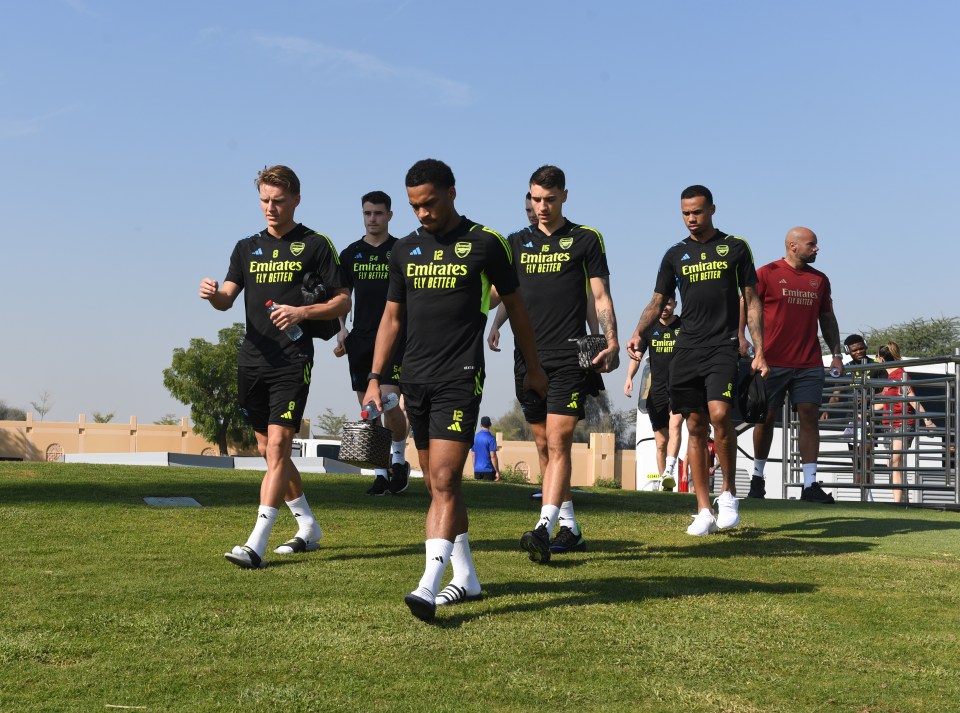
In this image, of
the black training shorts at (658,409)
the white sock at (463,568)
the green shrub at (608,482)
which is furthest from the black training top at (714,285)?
the green shrub at (608,482)

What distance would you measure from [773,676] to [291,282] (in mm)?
3941

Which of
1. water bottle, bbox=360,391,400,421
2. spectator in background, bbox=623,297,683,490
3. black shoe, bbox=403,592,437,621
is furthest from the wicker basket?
spectator in background, bbox=623,297,683,490

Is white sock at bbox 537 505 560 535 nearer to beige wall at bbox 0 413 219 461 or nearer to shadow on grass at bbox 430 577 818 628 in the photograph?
shadow on grass at bbox 430 577 818 628

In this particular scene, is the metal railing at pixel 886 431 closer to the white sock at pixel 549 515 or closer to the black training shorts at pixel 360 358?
the black training shorts at pixel 360 358

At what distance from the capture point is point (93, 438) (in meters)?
85.1

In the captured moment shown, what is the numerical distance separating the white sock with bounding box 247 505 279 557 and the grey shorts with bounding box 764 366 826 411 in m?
6.26

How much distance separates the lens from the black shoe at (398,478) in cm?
1023

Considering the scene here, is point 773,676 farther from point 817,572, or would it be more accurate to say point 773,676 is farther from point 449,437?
point 817,572

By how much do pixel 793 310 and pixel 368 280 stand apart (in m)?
4.35

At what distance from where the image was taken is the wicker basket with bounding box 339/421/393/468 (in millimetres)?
6121

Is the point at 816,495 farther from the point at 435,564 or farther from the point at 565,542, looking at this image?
the point at 435,564

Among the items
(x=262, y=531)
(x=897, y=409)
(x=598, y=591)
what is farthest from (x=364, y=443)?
(x=897, y=409)

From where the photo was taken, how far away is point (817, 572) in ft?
21.4

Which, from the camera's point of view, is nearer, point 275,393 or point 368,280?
point 275,393
